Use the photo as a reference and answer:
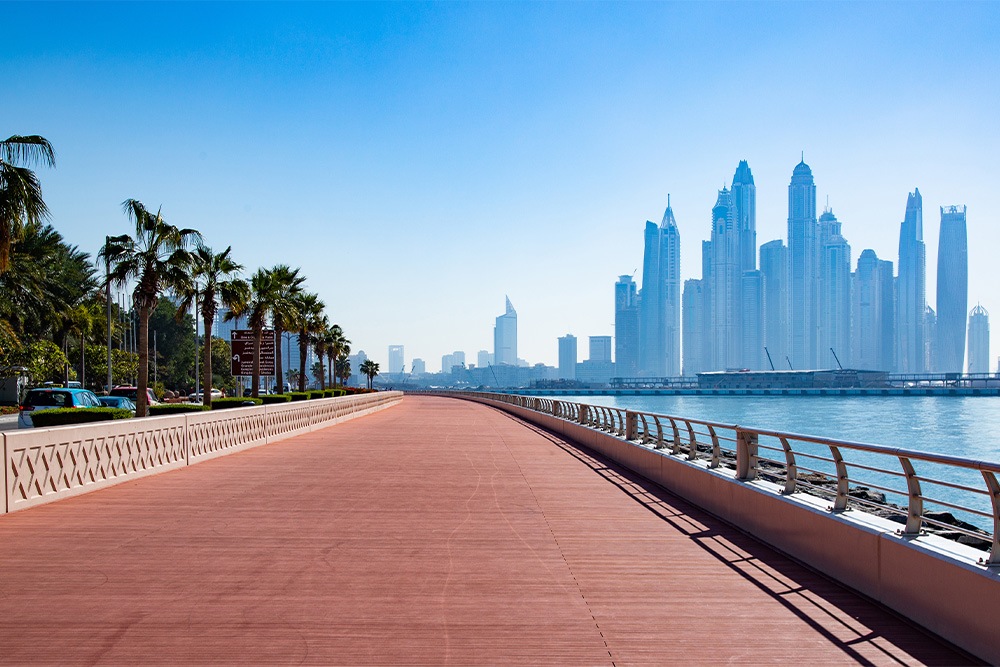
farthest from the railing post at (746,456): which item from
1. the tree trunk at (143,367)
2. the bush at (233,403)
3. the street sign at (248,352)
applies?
the street sign at (248,352)

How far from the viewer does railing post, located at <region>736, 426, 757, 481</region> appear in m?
10.4

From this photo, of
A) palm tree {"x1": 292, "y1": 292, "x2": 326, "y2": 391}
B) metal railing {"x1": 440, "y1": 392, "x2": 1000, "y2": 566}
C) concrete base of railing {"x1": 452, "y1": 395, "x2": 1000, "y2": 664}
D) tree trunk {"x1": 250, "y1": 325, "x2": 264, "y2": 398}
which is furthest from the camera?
palm tree {"x1": 292, "y1": 292, "x2": 326, "y2": 391}

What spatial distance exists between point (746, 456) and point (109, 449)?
1063 centimetres

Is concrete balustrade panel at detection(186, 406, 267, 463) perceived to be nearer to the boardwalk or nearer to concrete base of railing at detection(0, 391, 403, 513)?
concrete base of railing at detection(0, 391, 403, 513)

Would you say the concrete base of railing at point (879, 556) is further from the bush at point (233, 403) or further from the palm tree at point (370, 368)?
the palm tree at point (370, 368)

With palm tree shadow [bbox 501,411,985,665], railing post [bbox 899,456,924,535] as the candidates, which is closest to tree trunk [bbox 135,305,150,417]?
palm tree shadow [bbox 501,411,985,665]

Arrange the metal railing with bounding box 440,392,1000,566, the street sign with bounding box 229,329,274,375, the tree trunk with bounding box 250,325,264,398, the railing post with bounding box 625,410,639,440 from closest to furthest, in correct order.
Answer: the metal railing with bounding box 440,392,1000,566, the railing post with bounding box 625,410,639,440, the street sign with bounding box 229,329,274,375, the tree trunk with bounding box 250,325,264,398

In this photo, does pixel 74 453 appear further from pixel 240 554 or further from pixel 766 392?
pixel 766 392

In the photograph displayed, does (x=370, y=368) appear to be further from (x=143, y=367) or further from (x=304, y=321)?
(x=143, y=367)

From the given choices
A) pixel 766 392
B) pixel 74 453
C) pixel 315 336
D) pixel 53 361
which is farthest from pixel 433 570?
pixel 766 392

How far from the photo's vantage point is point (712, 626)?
579 cm

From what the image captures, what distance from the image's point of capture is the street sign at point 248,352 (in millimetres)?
36438

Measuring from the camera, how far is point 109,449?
13.1m

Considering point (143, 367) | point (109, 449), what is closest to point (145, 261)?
point (143, 367)
